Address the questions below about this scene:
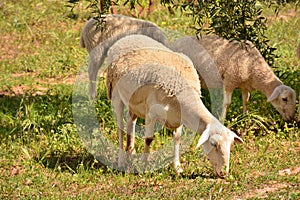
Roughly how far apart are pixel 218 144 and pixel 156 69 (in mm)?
1180

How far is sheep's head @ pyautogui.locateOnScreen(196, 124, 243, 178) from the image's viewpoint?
21.4 feet

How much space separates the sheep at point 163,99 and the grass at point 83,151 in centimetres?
36

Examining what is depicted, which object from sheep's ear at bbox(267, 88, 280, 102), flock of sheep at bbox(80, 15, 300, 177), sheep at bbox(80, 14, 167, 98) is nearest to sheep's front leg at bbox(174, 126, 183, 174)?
flock of sheep at bbox(80, 15, 300, 177)

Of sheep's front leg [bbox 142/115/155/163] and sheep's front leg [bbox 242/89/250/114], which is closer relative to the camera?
sheep's front leg [bbox 142/115/155/163]

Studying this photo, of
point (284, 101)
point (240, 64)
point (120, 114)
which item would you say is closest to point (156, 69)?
point (120, 114)

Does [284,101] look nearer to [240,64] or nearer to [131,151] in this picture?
[240,64]

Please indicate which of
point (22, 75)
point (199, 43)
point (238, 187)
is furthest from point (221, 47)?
point (22, 75)

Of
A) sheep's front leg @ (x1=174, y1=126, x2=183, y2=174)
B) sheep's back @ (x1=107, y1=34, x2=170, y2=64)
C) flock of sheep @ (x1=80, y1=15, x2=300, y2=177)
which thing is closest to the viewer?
flock of sheep @ (x1=80, y1=15, x2=300, y2=177)

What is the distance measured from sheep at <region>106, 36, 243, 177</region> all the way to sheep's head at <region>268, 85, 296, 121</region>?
1754mm

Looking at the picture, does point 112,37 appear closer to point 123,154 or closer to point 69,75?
point 69,75

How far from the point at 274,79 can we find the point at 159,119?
97.6 inches

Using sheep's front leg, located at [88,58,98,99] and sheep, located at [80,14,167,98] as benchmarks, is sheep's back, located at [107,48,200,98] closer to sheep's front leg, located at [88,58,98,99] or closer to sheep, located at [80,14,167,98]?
sheep's front leg, located at [88,58,98,99]

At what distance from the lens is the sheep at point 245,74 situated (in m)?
8.69

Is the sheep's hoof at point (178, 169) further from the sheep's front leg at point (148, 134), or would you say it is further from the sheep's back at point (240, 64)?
the sheep's back at point (240, 64)
